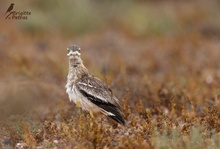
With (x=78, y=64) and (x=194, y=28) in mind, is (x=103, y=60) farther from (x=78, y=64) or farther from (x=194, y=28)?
(x=78, y=64)

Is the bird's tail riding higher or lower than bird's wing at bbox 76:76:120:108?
lower

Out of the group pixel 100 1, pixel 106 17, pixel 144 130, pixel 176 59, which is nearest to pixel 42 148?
pixel 144 130

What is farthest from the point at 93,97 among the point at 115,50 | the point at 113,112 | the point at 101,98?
the point at 115,50

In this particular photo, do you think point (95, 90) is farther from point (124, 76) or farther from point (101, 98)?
point (124, 76)

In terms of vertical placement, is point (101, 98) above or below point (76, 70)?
below

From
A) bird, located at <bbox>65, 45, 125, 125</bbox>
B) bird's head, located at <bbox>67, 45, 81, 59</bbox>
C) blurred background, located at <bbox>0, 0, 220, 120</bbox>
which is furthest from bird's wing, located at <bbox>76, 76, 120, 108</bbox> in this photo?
blurred background, located at <bbox>0, 0, 220, 120</bbox>

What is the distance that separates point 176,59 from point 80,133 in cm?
678

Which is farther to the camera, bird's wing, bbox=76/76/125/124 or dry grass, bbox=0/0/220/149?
bird's wing, bbox=76/76/125/124

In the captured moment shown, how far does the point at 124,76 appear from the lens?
9773 millimetres

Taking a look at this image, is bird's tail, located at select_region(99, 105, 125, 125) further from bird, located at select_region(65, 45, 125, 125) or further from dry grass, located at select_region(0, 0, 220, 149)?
dry grass, located at select_region(0, 0, 220, 149)

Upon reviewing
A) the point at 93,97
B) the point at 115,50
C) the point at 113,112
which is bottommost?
the point at 113,112

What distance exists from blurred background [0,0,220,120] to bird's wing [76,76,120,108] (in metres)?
0.79

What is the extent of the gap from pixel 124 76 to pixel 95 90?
2.84m

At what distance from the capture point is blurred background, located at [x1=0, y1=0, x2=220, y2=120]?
8.88 meters
